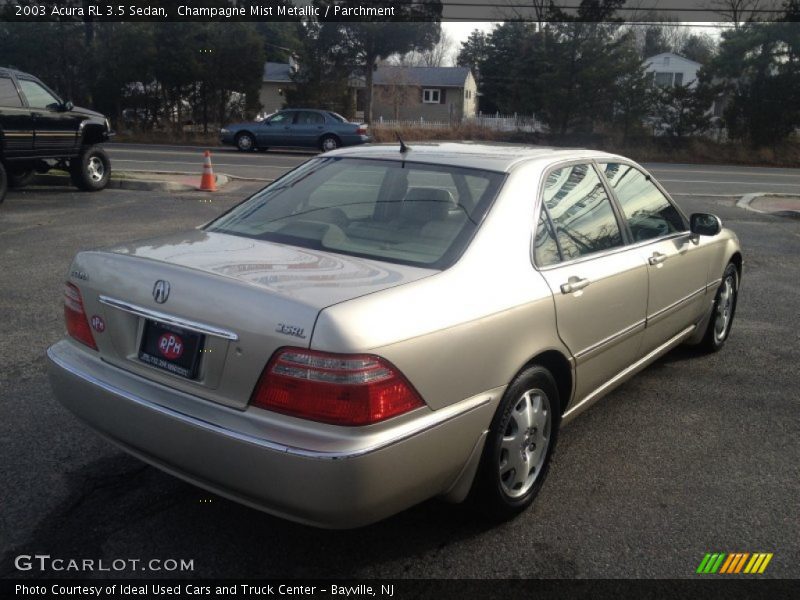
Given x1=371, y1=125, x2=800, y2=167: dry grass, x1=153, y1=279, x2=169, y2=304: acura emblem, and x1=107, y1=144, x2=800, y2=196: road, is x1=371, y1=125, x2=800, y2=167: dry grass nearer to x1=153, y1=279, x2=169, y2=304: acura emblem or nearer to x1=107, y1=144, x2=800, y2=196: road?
x1=107, y1=144, x2=800, y2=196: road

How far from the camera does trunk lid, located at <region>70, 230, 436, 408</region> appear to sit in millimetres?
2521

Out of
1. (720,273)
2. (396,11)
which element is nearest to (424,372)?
(720,273)

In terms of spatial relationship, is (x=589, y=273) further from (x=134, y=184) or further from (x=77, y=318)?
(x=134, y=184)

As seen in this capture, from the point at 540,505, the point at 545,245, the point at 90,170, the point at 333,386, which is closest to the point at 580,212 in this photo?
the point at 545,245

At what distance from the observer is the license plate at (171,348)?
2.69 meters

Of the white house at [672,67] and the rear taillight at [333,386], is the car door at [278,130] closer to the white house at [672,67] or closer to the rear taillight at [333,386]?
the rear taillight at [333,386]

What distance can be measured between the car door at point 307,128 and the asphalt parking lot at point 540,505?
2223 cm

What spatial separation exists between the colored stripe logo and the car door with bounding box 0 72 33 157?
11.7m

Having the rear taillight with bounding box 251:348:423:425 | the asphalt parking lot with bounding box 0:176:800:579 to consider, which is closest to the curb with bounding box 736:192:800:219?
the asphalt parking lot with bounding box 0:176:800:579

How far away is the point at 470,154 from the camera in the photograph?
3787 millimetres

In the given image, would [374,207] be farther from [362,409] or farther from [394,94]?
[394,94]

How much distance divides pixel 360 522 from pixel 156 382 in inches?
37.3

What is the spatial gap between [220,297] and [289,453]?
0.61 metres

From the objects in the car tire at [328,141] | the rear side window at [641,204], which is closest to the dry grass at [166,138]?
the car tire at [328,141]
